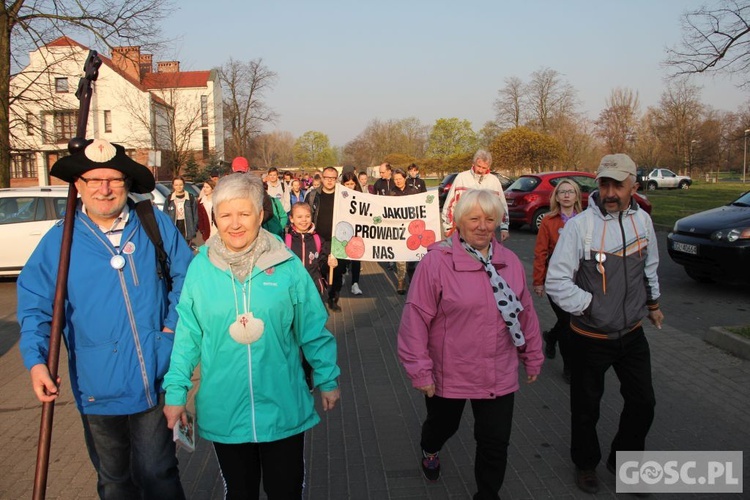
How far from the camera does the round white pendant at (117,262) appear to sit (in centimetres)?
269

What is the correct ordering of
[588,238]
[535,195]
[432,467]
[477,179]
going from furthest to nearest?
[535,195]
[477,179]
[432,467]
[588,238]

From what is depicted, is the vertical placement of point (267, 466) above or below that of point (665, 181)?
below

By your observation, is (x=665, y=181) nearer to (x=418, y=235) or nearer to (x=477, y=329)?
(x=418, y=235)

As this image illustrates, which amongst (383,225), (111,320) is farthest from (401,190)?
(111,320)

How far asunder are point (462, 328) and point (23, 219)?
10820 mm

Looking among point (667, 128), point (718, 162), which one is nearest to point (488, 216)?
point (667, 128)

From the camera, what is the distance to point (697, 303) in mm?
8477

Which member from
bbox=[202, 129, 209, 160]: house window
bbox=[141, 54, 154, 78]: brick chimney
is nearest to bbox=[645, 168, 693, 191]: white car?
bbox=[141, 54, 154, 78]: brick chimney

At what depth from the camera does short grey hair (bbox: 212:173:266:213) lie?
2627mm

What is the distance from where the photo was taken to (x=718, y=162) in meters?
52.8

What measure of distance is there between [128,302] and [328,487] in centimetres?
178

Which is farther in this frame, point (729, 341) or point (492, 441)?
point (729, 341)

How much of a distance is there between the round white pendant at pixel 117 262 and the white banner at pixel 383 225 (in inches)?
218

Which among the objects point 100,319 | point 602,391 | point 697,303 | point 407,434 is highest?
point 100,319
